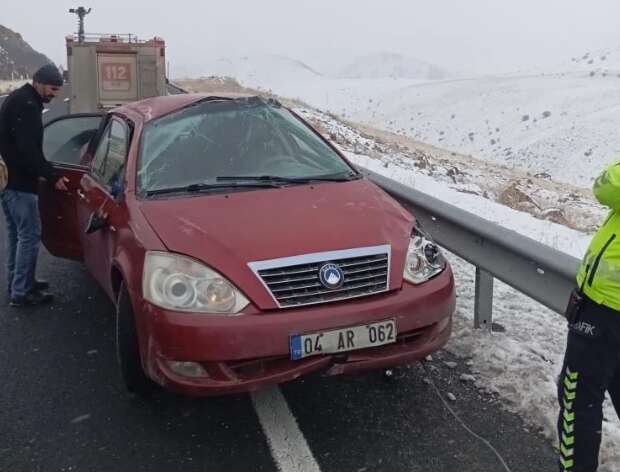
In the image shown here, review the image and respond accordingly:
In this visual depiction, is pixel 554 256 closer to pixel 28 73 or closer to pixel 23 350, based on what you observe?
pixel 23 350

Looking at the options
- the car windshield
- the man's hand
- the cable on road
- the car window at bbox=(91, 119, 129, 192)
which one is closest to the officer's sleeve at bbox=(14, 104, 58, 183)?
the man's hand

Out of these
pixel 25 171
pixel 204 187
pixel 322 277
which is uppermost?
pixel 204 187

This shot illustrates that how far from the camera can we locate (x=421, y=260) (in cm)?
364

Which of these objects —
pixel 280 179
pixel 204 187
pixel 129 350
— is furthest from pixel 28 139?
pixel 129 350

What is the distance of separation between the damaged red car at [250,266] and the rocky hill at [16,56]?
73868 mm

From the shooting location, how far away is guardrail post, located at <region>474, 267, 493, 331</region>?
4.52 metres

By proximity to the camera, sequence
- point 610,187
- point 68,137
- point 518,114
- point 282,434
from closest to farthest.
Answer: point 610,187 → point 282,434 → point 68,137 → point 518,114

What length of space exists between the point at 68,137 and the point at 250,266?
363 centimetres

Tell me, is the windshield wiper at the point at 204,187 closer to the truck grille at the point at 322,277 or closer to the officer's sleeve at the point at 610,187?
the truck grille at the point at 322,277

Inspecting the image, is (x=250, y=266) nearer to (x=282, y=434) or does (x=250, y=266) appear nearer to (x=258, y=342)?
(x=258, y=342)

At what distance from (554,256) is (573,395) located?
107 centimetres

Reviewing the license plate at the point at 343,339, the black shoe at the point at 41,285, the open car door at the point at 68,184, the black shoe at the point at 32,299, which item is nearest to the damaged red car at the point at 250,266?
the license plate at the point at 343,339

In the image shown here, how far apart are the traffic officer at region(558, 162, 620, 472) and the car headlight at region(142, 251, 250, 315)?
4.65ft

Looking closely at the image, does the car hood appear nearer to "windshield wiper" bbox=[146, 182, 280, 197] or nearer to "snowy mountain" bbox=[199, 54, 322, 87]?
"windshield wiper" bbox=[146, 182, 280, 197]
